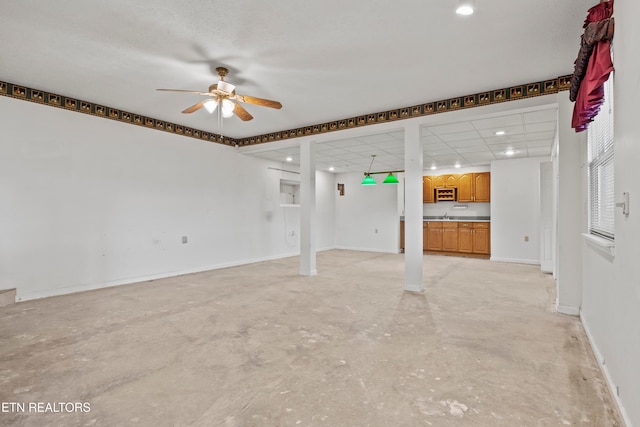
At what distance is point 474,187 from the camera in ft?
28.5

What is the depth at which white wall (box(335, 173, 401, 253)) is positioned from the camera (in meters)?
9.67

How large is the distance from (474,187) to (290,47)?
722cm

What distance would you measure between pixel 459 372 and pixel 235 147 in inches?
242

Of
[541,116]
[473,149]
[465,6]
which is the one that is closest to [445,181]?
[473,149]

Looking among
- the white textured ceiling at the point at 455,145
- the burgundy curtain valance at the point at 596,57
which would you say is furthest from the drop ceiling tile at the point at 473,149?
the burgundy curtain valance at the point at 596,57

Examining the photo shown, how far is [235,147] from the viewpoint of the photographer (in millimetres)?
7086

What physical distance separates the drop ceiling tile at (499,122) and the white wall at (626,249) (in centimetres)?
263

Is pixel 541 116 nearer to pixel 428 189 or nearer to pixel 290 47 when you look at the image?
pixel 290 47

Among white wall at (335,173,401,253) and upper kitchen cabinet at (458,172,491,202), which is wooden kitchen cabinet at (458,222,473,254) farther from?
white wall at (335,173,401,253)

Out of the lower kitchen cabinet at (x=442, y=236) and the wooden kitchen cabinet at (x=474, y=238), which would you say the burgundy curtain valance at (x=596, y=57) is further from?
the lower kitchen cabinet at (x=442, y=236)

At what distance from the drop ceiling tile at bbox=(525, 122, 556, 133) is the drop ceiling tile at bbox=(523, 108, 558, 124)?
0.61ft

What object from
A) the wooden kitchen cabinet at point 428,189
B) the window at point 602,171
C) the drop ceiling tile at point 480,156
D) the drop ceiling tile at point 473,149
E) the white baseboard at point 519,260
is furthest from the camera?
the wooden kitchen cabinet at point 428,189

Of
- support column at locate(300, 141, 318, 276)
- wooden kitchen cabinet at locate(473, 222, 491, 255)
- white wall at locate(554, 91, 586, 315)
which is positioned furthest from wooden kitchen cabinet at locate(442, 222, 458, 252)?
white wall at locate(554, 91, 586, 315)

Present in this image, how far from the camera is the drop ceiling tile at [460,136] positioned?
532cm
